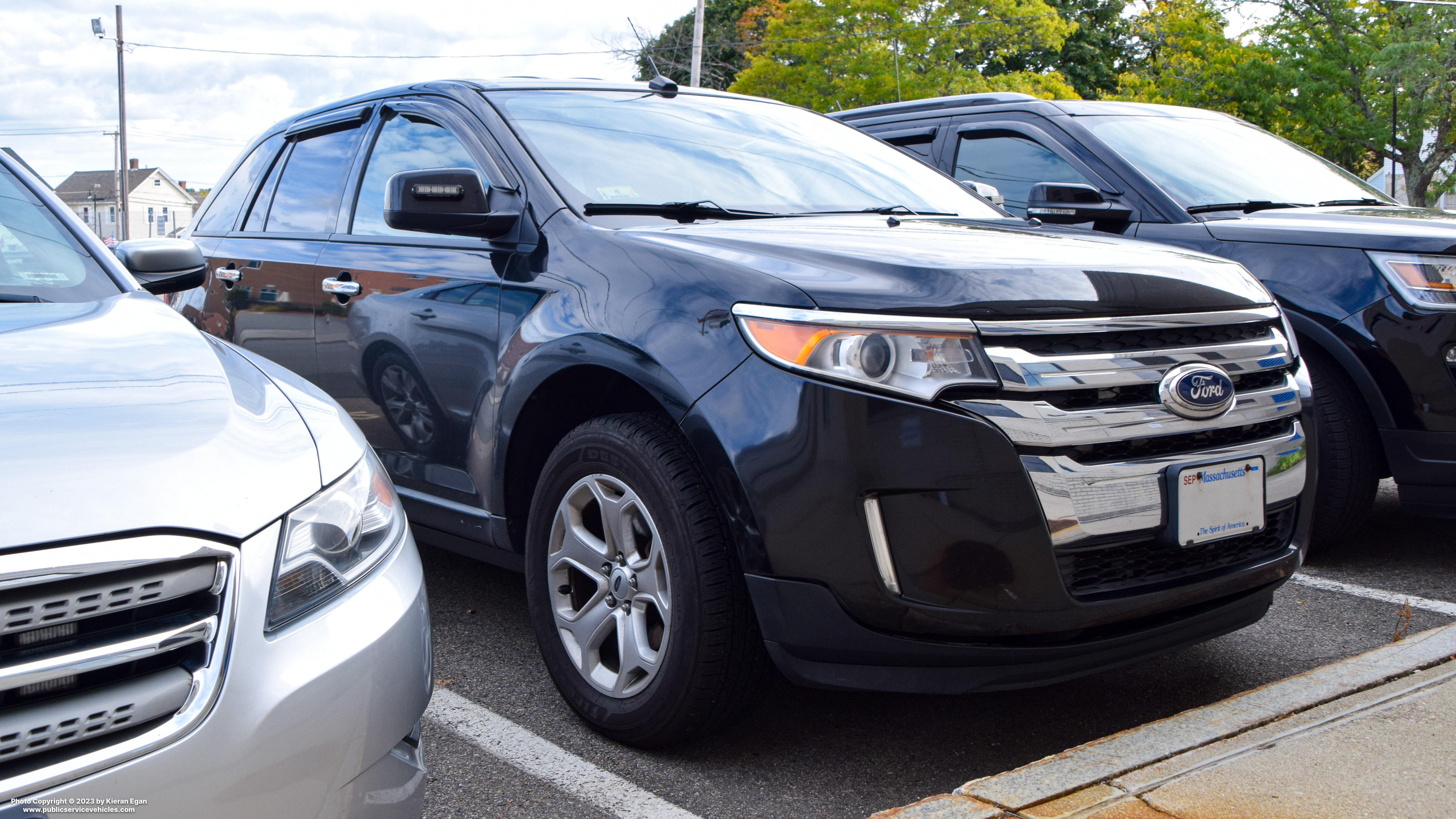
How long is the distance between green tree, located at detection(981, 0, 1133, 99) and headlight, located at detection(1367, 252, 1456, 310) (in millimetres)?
44312

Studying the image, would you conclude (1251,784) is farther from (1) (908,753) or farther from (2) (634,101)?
(2) (634,101)

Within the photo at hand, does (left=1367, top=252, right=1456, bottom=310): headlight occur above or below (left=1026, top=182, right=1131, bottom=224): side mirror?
below

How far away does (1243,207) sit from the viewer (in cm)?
484

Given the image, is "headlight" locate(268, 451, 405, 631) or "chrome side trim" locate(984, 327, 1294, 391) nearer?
"headlight" locate(268, 451, 405, 631)

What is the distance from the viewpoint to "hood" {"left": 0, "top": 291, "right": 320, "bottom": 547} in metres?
1.55

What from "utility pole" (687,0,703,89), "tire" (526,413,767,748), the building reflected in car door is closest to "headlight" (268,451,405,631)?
"tire" (526,413,767,748)

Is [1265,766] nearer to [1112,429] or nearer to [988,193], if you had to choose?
[1112,429]

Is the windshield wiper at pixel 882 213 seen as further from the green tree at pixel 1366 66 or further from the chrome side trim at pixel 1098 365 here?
the green tree at pixel 1366 66

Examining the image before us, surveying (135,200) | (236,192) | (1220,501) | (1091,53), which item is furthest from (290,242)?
(135,200)

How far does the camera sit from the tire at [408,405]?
3371 millimetres

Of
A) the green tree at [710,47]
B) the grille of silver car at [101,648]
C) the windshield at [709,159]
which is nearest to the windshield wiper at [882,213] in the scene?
the windshield at [709,159]

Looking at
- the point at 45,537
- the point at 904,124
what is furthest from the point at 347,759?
the point at 904,124

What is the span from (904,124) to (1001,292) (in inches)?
163

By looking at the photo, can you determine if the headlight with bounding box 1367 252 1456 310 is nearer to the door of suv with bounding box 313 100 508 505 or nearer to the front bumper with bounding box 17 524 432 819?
the door of suv with bounding box 313 100 508 505
